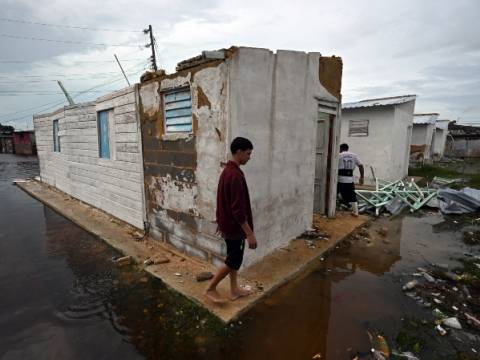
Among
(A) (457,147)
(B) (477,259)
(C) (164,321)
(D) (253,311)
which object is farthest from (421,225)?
(A) (457,147)

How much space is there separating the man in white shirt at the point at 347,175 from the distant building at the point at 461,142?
25279mm

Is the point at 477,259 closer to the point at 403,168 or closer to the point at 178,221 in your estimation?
the point at 178,221

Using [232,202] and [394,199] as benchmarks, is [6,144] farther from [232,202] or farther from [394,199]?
[232,202]

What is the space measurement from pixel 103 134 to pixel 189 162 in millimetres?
3419

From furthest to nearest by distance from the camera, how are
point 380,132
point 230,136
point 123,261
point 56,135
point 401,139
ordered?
point 401,139 < point 380,132 < point 56,135 < point 123,261 < point 230,136

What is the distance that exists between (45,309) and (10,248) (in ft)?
9.38

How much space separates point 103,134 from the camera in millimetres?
6551

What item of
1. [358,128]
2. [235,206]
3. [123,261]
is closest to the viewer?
[235,206]

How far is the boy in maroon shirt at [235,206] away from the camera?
2.95 m

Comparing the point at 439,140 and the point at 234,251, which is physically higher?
the point at 439,140

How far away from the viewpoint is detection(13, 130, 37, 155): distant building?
3334cm

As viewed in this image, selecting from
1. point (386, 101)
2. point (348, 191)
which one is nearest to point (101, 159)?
point (348, 191)

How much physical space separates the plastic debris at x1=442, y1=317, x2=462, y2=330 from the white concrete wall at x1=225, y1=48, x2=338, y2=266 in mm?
2395

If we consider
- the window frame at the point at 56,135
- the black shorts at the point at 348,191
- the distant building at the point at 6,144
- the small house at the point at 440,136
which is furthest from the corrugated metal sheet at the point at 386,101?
the distant building at the point at 6,144
